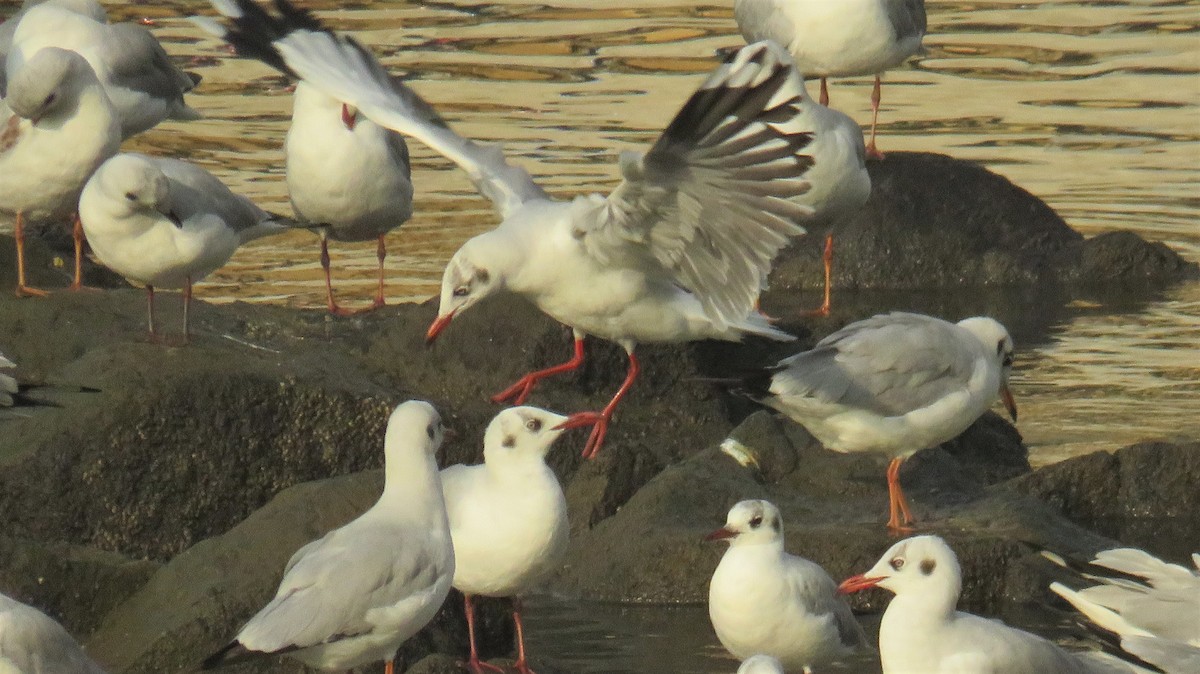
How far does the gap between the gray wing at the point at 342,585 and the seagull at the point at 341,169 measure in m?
4.26

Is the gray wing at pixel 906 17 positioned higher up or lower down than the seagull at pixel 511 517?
lower down

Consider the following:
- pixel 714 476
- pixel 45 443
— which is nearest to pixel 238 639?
pixel 45 443

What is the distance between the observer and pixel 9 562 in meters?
7.65

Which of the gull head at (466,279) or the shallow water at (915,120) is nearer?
the gull head at (466,279)

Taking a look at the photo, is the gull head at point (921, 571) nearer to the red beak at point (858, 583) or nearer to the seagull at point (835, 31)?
the red beak at point (858, 583)

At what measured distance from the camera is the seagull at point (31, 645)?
19.7ft

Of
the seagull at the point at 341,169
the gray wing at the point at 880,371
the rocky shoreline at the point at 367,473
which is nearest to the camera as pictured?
the rocky shoreline at the point at 367,473

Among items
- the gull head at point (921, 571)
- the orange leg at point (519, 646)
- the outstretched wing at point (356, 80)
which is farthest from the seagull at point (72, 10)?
the gull head at point (921, 571)

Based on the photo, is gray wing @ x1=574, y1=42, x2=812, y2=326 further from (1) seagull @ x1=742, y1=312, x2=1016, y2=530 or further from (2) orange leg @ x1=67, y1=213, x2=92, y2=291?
(2) orange leg @ x1=67, y1=213, x2=92, y2=291

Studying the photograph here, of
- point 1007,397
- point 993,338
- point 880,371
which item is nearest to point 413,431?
point 880,371

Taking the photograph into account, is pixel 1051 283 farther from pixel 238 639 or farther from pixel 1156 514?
pixel 238 639

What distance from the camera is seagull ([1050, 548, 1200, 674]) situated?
6.65 meters

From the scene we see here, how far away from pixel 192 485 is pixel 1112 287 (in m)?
7.73

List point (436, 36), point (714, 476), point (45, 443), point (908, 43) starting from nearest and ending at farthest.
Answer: point (45, 443) → point (714, 476) → point (908, 43) → point (436, 36)
